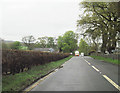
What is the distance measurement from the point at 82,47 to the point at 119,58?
8033cm

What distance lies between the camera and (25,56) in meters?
10.1

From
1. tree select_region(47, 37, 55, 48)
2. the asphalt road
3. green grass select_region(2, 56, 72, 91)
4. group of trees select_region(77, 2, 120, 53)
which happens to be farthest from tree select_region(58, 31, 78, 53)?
green grass select_region(2, 56, 72, 91)

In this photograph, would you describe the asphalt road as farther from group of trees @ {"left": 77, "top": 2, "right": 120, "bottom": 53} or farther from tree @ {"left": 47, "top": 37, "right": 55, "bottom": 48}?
tree @ {"left": 47, "top": 37, "right": 55, "bottom": 48}

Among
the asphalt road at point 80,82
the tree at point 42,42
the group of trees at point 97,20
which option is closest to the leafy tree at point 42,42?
the tree at point 42,42

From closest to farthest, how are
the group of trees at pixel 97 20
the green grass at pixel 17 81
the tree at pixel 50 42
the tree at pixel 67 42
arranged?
the green grass at pixel 17 81, the group of trees at pixel 97 20, the tree at pixel 67 42, the tree at pixel 50 42

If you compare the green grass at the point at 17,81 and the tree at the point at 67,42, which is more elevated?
the tree at the point at 67,42

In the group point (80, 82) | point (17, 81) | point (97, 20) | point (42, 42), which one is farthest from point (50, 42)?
point (17, 81)

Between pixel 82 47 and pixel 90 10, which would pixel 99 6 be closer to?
pixel 90 10

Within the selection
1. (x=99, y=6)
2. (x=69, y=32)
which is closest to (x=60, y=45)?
(x=69, y=32)

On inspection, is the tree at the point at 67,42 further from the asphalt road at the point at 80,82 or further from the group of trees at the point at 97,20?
the asphalt road at the point at 80,82

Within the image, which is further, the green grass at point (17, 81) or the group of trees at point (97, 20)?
the group of trees at point (97, 20)

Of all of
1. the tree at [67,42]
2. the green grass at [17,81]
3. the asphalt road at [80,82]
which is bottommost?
the asphalt road at [80,82]

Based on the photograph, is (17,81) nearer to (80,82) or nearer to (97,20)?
(80,82)

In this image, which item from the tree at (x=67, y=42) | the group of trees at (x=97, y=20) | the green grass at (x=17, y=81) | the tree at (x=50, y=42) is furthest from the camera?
the tree at (x=50, y=42)
